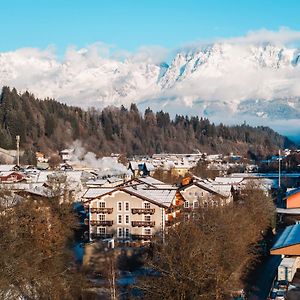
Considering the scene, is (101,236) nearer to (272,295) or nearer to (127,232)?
(127,232)

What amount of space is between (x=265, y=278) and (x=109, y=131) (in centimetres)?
8072

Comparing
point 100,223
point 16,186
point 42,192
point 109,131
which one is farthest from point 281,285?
point 109,131

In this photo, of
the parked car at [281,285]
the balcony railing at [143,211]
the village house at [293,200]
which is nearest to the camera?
the parked car at [281,285]

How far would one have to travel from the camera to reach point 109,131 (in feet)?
342

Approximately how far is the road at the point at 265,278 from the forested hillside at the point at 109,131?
52.8 m

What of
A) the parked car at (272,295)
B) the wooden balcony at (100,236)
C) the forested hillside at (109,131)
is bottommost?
the parked car at (272,295)

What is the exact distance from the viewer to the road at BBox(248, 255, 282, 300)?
74.1ft

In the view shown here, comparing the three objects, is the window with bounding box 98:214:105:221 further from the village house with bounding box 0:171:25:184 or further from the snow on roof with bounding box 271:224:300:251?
the village house with bounding box 0:171:25:184

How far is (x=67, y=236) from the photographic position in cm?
2861

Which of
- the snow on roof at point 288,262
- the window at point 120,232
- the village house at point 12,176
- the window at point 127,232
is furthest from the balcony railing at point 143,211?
the village house at point 12,176

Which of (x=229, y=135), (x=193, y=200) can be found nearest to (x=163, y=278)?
(x=193, y=200)

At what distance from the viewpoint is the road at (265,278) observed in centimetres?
2258

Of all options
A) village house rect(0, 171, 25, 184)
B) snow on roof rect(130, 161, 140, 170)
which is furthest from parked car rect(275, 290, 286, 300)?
snow on roof rect(130, 161, 140, 170)

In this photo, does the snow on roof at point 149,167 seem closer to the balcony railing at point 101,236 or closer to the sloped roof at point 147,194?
the sloped roof at point 147,194
